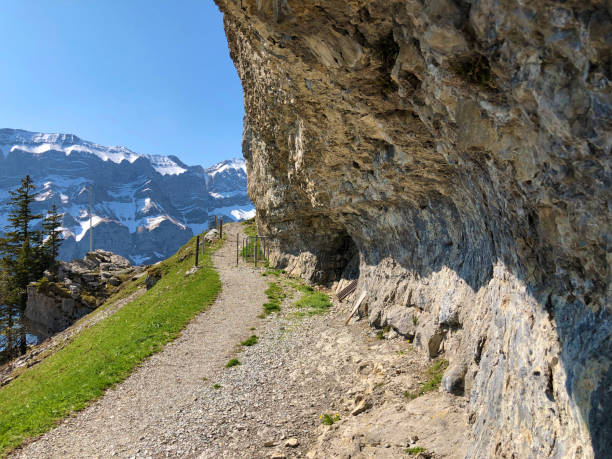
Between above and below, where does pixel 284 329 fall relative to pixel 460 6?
below

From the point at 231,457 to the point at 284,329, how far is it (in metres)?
9.92

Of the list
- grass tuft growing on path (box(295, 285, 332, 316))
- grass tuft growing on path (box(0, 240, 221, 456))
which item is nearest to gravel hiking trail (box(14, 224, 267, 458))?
grass tuft growing on path (box(0, 240, 221, 456))

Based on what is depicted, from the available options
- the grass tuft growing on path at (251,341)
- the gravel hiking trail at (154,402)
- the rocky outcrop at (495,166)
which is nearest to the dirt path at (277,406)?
the gravel hiking trail at (154,402)

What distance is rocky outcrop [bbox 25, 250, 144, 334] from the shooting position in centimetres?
4047

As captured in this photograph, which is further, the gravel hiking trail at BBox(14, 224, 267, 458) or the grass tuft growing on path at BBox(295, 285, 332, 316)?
the grass tuft growing on path at BBox(295, 285, 332, 316)

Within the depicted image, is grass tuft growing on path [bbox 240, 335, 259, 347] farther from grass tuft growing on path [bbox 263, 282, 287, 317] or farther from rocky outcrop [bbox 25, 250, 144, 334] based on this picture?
rocky outcrop [bbox 25, 250, 144, 334]

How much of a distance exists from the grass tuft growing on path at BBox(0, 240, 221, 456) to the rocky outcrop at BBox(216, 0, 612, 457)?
42.5 feet

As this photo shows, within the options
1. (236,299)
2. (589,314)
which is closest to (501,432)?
(589,314)

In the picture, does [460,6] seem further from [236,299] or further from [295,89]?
[236,299]

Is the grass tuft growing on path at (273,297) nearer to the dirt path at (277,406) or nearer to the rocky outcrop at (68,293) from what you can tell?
the dirt path at (277,406)

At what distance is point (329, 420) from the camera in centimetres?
1027

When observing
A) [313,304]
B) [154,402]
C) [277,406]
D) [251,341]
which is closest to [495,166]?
[277,406]

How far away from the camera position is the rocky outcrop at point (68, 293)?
4047 cm

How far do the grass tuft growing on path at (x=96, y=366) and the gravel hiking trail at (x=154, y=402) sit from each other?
62 centimetres
